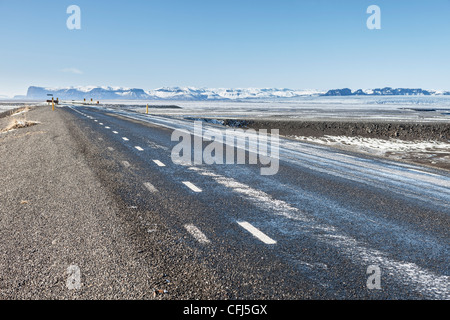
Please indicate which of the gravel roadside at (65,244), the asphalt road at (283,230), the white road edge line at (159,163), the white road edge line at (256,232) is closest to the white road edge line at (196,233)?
the asphalt road at (283,230)

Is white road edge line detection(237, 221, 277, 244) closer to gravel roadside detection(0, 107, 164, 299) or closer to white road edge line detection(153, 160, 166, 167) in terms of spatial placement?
gravel roadside detection(0, 107, 164, 299)

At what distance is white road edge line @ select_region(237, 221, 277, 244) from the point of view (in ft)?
15.1

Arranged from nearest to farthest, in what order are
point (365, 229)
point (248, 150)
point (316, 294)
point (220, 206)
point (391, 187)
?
point (316, 294) < point (365, 229) < point (220, 206) < point (391, 187) < point (248, 150)

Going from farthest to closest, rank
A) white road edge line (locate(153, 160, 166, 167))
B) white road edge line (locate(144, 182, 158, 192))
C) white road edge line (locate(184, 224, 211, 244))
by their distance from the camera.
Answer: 1. white road edge line (locate(153, 160, 166, 167))
2. white road edge line (locate(144, 182, 158, 192))
3. white road edge line (locate(184, 224, 211, 244))

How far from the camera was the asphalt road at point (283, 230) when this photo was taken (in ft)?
11.5

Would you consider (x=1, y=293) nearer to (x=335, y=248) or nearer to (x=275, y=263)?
(x=275, y=263)

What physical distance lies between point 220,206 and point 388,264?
2724 mm

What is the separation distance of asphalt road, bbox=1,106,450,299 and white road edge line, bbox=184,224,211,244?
0.01m

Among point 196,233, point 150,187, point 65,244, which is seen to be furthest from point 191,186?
point 65,244

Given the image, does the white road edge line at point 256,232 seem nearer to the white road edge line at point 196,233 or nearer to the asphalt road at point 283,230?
the asphalt road at point 283,230

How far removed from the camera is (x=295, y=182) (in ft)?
26.6

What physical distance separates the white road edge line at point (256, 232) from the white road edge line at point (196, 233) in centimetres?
59

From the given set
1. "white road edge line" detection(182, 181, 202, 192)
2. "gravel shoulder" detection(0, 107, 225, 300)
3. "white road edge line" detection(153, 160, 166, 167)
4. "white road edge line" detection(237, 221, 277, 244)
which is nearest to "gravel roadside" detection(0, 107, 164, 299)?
"gravel shoulder" detection(0, 107, 225, 300)
